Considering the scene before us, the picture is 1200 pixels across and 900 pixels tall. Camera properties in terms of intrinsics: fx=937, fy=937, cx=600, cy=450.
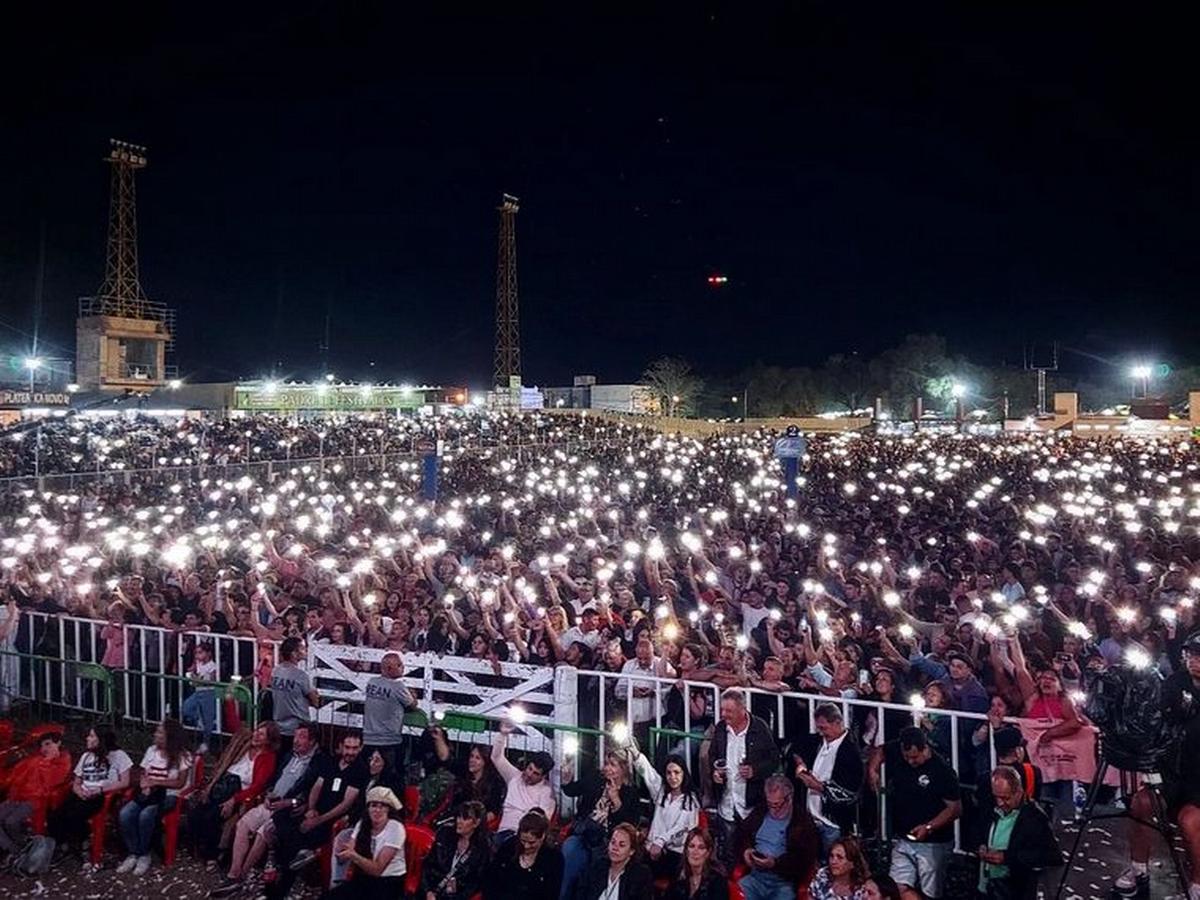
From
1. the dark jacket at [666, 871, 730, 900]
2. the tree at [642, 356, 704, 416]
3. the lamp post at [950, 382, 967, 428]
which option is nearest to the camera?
the dark jacket at [666, 871, 730, 900]

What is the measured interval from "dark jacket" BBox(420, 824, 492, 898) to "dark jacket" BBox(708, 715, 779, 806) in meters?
1.64

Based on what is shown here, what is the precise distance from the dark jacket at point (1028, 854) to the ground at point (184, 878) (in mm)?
477

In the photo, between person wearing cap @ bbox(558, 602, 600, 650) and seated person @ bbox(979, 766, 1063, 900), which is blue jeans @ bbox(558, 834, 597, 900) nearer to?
seated person @ bbox(979, 766, 1063, 900)

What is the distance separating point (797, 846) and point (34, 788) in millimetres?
5534

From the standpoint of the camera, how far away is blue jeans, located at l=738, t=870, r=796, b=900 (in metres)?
5.50

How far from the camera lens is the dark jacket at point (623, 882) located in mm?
5461

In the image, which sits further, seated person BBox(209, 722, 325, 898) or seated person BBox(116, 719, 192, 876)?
seated person BBox(116, 719, 192, 876)

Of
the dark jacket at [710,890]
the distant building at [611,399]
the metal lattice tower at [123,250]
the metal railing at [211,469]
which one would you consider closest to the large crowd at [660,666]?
the dark jacket at [710,890]

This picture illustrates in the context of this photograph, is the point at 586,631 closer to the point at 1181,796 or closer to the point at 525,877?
the point at 525,877

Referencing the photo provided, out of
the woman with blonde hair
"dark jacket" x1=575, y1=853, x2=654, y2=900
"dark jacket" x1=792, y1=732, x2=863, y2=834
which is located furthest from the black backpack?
the woman with blonde hair

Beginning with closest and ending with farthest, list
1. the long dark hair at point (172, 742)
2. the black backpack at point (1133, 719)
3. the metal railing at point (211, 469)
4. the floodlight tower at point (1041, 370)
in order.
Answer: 1. the black backpack at point (1133, 719)
2. the long dark hair at point (172, 742)
3. the metal railing at point (211, 469)
4. the floodlight tower at point (1041, 370)

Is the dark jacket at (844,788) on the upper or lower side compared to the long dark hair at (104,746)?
upper

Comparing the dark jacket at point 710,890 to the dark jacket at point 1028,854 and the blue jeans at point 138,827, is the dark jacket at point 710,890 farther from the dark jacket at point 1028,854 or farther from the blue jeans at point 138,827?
the blue jeans at point 138,827

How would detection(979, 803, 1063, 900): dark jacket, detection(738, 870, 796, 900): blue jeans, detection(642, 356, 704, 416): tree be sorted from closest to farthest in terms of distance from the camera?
detection(979, 803, 1063, 900): dark jacket < detection(738, 870, 796, 900): blue jeans < detection(642, 356, 704, 416): tree
